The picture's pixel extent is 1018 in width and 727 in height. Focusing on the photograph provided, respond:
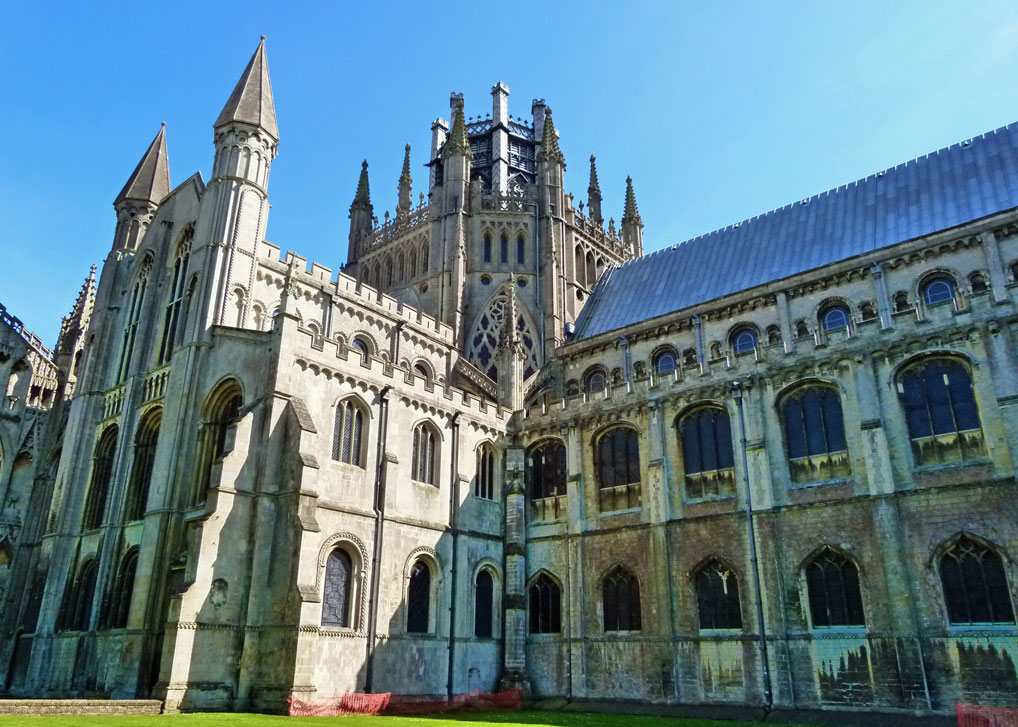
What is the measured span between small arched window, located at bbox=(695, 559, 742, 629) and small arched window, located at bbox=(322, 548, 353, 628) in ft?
40.2

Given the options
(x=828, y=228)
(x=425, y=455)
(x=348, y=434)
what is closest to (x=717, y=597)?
(x=425, y=455)

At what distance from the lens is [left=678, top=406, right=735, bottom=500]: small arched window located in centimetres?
2961

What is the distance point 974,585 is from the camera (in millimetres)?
23516

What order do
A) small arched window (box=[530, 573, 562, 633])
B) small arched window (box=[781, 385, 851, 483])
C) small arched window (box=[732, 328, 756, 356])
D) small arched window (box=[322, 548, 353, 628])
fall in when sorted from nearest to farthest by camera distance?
small arched window (box=[322, 548, 353, 628])
small arched window (box=[781, 385, 851, 483])
small arched window (box=[530, 573, 562, 633])
small arched window (box=[732, 328, 756, 356])

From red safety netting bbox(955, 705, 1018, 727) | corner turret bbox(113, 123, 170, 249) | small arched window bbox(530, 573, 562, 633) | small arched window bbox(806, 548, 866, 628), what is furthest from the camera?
corner turret bbox(113, 123, 170, 249)

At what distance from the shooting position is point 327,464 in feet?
92.0

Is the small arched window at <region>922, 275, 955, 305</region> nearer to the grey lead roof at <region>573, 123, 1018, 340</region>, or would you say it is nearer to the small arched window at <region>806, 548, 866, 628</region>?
the grey lead roof at <region>573, 123, 1018, 340</region>

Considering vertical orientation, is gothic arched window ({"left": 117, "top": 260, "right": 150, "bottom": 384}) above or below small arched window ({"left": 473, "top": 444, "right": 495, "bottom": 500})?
above

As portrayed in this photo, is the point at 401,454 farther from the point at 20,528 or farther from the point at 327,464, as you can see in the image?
the point at 20,528

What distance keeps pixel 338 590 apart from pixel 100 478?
13991 mm

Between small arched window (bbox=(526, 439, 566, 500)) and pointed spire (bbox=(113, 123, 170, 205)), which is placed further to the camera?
pointed spire (bbox=(113, 123, 170, 205))

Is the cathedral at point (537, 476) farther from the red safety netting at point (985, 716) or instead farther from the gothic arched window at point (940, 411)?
the red safety netting at point (985, 716)

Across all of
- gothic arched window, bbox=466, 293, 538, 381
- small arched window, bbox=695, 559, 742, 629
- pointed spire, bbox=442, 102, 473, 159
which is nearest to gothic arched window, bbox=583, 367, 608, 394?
gothic arched window, bbox=466, 293, 538, 381

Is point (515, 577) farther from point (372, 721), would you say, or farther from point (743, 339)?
point (743, 339)
